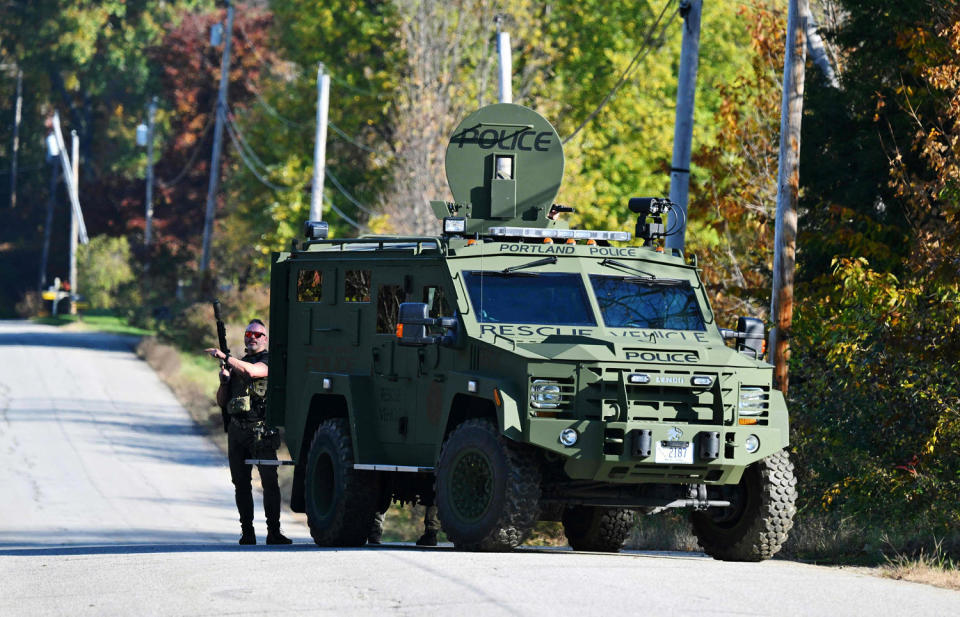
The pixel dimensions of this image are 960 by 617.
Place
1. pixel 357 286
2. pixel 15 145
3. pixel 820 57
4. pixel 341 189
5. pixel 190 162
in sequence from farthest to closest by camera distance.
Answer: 1. pixel 15 145
2. pixel 190 162
3. pixel 341 189
4. pixel 820 57
5. pixel 357 286

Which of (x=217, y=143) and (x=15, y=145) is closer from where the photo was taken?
(x=217, y=143)

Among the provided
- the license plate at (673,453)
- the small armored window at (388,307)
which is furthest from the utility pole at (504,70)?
the license plate at (673,453)

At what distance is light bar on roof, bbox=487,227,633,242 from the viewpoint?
539 inches

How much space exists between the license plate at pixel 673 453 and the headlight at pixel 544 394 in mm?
805

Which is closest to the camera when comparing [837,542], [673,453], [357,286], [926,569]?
[673,453]

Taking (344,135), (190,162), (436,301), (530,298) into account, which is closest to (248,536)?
(436,301)

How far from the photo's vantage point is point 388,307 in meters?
14.1

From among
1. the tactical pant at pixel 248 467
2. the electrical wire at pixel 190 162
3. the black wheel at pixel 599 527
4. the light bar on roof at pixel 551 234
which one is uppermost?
the electrical wire at pixel 190 162

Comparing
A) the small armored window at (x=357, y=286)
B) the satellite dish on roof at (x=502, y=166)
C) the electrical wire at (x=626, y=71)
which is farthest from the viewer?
the electrical wire at (x=626, y=71)

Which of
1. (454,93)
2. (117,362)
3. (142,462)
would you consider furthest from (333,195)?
(142,462)

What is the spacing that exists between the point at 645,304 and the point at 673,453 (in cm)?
163

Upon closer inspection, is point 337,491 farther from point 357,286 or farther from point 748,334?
point 748,334

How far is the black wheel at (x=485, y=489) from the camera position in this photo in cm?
1207

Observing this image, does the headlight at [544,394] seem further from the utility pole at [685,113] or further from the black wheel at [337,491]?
the utility pole at [685,113]
